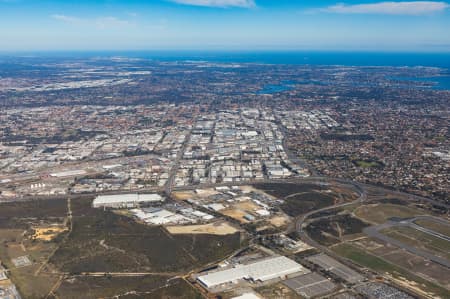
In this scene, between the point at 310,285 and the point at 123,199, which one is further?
the point at 123,199

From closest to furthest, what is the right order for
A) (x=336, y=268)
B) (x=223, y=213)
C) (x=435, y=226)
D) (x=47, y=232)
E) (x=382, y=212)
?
(x=336, y=268) → (x=47, y=232) → (x=435, y=226) → (x=223, y=213) → (x=382, y=212)

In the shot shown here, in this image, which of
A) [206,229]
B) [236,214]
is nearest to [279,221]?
[236,214]

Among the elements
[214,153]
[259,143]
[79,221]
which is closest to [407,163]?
[259,143]

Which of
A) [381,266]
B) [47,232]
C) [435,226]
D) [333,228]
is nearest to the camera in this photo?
[381,266]

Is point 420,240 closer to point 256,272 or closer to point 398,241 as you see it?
point 398,241

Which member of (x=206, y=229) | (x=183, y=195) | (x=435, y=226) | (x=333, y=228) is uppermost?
(x=435, y=226)

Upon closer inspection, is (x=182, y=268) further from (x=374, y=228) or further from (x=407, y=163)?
(x=407, y=163)

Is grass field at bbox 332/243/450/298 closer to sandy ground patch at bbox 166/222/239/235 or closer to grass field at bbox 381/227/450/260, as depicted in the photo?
grass field at bbox 381/227/450/260

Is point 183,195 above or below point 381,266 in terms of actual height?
above
